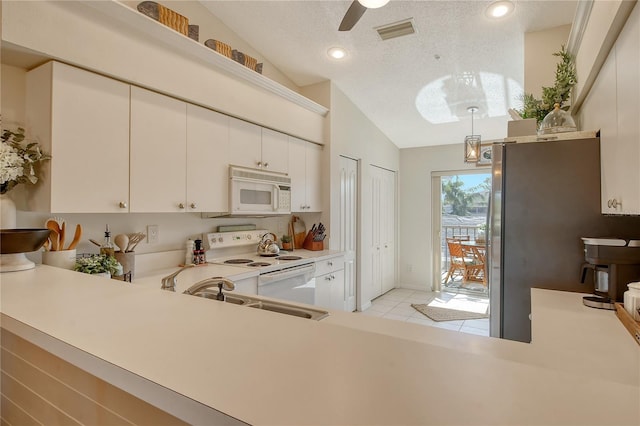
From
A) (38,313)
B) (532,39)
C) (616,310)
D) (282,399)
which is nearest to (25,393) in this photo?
(38,313)

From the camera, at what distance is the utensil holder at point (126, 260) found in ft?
6.68

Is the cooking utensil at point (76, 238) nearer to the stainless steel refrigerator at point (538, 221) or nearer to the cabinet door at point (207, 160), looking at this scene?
the cabinet door at point (207, 160)

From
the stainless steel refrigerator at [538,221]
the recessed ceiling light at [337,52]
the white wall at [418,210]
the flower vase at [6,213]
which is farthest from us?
the white wall at [418,210]

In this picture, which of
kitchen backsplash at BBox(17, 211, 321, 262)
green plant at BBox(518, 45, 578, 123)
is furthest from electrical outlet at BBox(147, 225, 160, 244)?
green plant at BBox(518, 45, 578, 123)

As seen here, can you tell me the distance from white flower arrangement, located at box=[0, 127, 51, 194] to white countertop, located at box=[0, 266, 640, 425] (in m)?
0.76

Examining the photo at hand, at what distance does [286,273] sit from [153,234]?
1.05 m

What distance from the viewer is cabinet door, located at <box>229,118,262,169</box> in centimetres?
271

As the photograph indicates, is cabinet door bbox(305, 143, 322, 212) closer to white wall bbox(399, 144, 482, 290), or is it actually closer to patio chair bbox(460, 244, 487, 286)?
white wall bbox(399, 144, 482, 290)

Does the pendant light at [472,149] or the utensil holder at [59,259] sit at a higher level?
the pendant light at [472,149]

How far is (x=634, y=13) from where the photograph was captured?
1092 mm

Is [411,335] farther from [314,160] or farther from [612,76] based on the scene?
[314,160]

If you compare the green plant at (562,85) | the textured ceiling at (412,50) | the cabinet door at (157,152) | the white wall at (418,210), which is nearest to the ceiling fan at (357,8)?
the textured ceiling at (412,50)

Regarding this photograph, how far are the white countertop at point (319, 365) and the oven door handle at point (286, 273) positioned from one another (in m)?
1.38

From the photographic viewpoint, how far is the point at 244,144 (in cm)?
282
